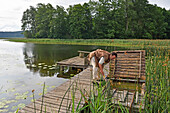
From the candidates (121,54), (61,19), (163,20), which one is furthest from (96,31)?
(121,54)

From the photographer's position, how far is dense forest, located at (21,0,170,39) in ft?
119

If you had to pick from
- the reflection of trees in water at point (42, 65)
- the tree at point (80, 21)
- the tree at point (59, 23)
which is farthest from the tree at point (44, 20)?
the reflection of trees in water at point (42, 65)

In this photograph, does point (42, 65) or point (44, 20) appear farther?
point (44, 20)

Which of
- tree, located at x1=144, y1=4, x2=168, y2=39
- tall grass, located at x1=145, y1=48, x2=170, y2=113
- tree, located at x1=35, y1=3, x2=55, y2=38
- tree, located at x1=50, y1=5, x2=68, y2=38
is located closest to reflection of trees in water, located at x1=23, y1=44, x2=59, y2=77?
tall grass, located at x1=145, y1=48, x2=170, y2=113

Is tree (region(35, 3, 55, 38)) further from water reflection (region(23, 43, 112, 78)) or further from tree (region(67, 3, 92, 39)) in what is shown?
water reflection (region(23, 43, 112, 78))

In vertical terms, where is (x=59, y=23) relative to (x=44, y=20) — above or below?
below

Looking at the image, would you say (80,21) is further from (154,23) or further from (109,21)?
(154,23)

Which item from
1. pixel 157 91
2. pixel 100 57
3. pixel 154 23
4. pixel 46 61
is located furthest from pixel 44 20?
pixel 157 91

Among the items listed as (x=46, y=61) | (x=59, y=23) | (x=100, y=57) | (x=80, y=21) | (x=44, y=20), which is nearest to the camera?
(x=100, y=57)

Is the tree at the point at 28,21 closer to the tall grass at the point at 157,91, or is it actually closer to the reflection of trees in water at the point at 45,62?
the reflection of trees in water at the point at 45,62

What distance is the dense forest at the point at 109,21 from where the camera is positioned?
1431 inches

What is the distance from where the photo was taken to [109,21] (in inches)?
1437

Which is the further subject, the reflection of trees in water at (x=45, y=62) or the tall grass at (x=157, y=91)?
the reflection of trees in water at (x=45, y=62)

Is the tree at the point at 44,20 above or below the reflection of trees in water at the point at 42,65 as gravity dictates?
above
